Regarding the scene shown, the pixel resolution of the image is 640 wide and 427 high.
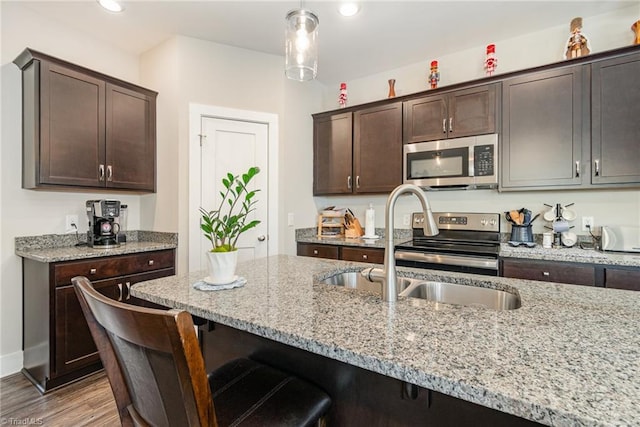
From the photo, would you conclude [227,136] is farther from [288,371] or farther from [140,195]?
[288,371]

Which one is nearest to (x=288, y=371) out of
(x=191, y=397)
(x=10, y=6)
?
(x=191, y=397)

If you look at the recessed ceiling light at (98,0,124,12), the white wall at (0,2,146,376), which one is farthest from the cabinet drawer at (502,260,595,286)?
the white wall at (0,2,146,376)

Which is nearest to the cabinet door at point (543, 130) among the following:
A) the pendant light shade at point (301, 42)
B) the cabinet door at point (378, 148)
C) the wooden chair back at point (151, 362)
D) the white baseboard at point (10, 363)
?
the cabinet door at point (378, 148)

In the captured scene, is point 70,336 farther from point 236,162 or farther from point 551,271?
point 551,271

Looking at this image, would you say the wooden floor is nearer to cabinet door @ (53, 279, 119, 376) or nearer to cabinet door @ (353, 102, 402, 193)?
cabinet door @ (53, 279, 119, 376)

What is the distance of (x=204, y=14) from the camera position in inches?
103

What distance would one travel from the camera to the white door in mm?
3027

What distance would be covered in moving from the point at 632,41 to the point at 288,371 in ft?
11.5

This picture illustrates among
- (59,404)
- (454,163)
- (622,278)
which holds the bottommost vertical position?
(59,404)

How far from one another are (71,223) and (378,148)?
298 cm

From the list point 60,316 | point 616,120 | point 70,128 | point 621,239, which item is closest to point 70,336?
point 60,316

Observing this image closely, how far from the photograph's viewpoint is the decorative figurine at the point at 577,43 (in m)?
2.48

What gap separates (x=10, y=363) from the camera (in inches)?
94.8

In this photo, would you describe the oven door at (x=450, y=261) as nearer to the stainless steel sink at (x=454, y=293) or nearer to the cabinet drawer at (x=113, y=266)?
the stainless steel sink at (x=454, y=293)
